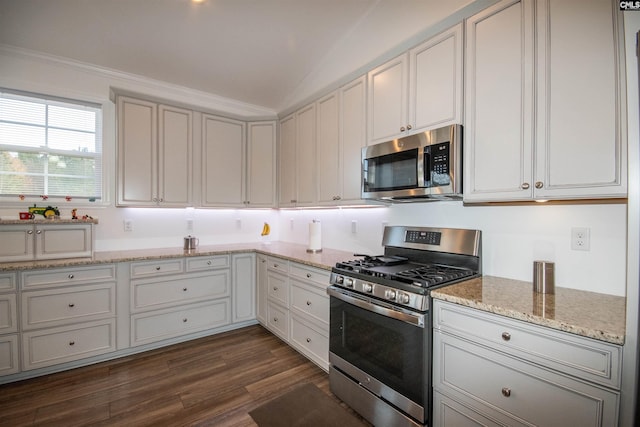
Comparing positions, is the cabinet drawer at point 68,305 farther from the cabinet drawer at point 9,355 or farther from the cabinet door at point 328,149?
the cabinet door at point 328,149

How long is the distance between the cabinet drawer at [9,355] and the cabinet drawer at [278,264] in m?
2.09

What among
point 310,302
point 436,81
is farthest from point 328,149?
point 310,302

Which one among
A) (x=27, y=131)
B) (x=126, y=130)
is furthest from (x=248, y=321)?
(x=27, y=131)

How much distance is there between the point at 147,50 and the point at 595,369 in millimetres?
3898

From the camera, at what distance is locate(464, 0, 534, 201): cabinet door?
1.52 metres

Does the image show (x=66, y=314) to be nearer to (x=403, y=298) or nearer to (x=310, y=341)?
(x=310, y=341)

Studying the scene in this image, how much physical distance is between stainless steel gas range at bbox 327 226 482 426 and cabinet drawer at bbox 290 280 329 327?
0.21m

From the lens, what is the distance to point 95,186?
3102mm

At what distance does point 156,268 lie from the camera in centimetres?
288

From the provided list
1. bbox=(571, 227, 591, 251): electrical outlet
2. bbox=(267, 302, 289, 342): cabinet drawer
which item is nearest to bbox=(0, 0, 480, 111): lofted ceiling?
bbox=(571, 227, 591, 251): electrical outlet

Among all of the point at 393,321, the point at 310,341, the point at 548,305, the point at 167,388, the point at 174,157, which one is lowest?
the point at 167,388

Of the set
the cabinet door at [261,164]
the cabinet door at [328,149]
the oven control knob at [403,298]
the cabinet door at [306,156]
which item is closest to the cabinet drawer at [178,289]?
the cabinet door at [261,164]

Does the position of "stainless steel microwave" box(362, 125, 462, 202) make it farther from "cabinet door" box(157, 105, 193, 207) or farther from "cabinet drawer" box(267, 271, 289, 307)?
"cabinet door" box(157, 105, 193, 207)

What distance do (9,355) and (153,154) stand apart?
6.74 feet
